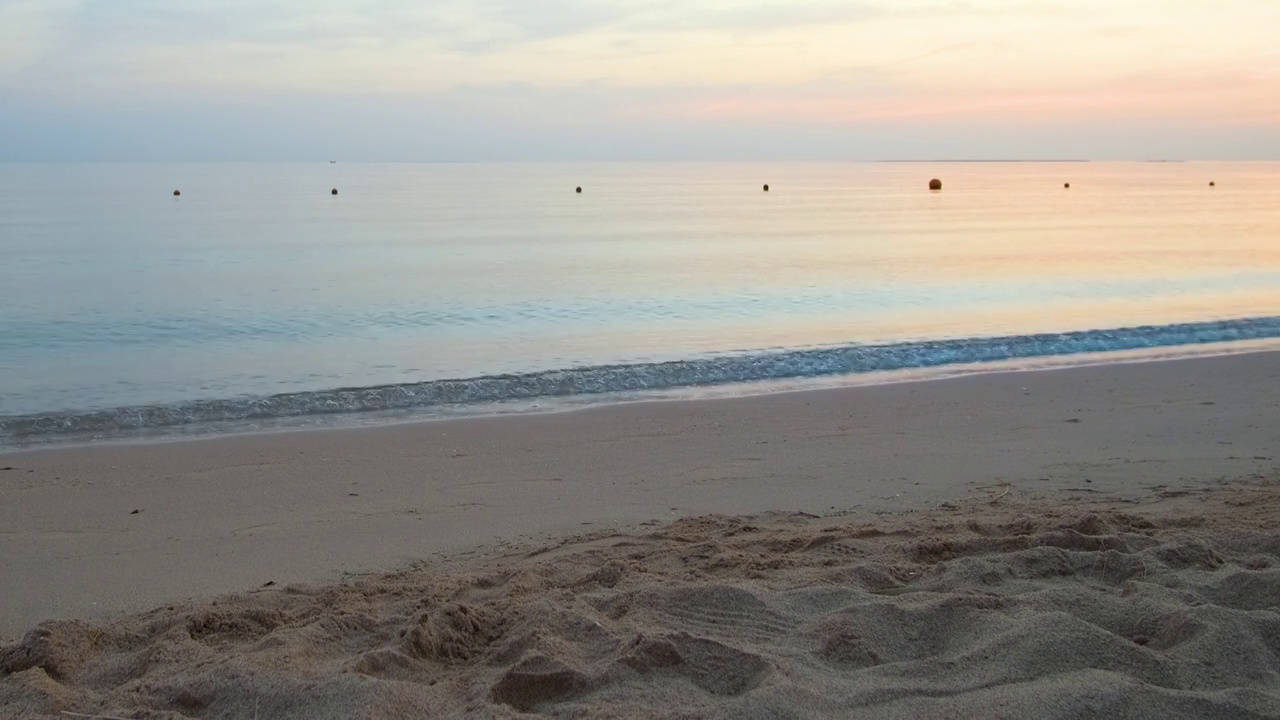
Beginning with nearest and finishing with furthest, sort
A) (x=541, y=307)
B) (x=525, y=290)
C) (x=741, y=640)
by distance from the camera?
(x=741, y=640) → (x=541, y=307) → (x=525, y=290)

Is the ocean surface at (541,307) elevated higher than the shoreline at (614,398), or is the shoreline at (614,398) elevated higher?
the ocean surface at (541,307)

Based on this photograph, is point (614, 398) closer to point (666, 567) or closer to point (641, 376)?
point (641, 376)

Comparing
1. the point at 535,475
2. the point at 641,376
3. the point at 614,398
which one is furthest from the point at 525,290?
the point at 535,475

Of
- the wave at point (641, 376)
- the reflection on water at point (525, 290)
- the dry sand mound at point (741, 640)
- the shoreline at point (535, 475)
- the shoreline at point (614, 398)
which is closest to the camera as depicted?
the dry sand mound at point (741, 640)

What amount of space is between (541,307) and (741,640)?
1357 cm

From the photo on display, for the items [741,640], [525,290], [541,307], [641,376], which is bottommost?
[741,640]

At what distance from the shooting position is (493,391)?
10297 millimetres

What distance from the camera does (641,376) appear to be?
11000 mm

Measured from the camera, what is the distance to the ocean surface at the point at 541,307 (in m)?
10.7

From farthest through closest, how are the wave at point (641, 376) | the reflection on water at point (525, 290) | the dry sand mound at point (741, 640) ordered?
1. the reflection on water at point (525, 290)
2. the wave at point (641, 376)
3. the dry sand mound at point (741, 640)

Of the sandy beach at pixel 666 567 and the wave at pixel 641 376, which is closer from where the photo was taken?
the sandy beach at pixel 666 567

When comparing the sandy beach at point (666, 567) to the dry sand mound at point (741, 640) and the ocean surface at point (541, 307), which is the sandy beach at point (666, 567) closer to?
the dry sand mound at point (741, 640)

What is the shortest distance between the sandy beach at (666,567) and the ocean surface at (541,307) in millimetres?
2458

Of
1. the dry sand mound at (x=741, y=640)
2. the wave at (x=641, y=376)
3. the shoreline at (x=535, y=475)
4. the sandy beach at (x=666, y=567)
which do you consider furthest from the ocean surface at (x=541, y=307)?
the dry sand mound at (x=741, y=640)
